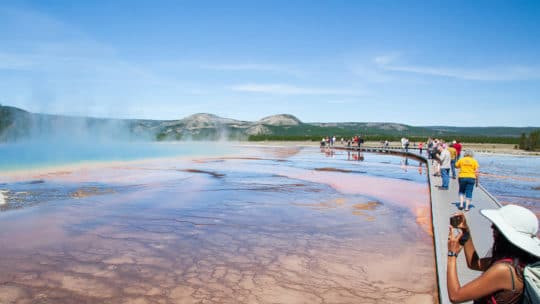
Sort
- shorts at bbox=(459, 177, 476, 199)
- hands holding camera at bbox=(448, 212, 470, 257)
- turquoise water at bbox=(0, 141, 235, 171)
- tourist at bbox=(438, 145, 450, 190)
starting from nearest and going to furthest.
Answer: hands holding camera at bbox=(448, 212, 470, 257) < shorts at bbox=(459, 177, 476, 199) < tourist at bbox=(438, 145, 450, 190) < turquoise water at bbox=(0, 141, 235, 171)

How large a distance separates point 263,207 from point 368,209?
9.60 ft

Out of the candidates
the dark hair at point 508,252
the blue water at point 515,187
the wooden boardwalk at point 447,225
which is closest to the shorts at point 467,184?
the wooden boardwalk at point 447,225

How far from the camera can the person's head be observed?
1999mm

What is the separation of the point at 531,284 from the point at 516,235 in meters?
0.25

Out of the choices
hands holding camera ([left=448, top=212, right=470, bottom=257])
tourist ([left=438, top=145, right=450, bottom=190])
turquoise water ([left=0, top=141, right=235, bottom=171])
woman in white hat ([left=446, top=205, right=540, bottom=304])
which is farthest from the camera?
turquoise water ([left=0, top=141, right=235, bottom=171])

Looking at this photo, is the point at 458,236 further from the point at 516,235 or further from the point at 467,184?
the point at 467,184

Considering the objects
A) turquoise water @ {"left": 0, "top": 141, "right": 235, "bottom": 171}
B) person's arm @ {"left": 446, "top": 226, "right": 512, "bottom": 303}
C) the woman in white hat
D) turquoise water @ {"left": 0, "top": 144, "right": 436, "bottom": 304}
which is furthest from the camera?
turquoise water @ {"left": 0, "top": 141, "right": 235, "bottom": 171}

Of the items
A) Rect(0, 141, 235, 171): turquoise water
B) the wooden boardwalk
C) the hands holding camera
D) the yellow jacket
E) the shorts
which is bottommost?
Rect(0, 141, 235, 171): turquoise water

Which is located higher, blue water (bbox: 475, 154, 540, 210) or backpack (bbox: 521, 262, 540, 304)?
backpack (bbox: 521, 262, 540, 304)

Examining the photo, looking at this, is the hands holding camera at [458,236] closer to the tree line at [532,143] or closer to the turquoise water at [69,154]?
the turquoise water at [69,154]

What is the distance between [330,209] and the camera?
430 inches

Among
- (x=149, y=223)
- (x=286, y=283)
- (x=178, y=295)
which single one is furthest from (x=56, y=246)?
(x=286, y=283)

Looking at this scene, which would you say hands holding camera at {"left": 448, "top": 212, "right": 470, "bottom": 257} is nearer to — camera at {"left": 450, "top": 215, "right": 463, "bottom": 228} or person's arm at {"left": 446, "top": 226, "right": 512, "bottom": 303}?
camera at {"left": 450, "top": 215, "right": 463, "bottom": 228}

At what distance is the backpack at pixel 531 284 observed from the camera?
1.88 m
